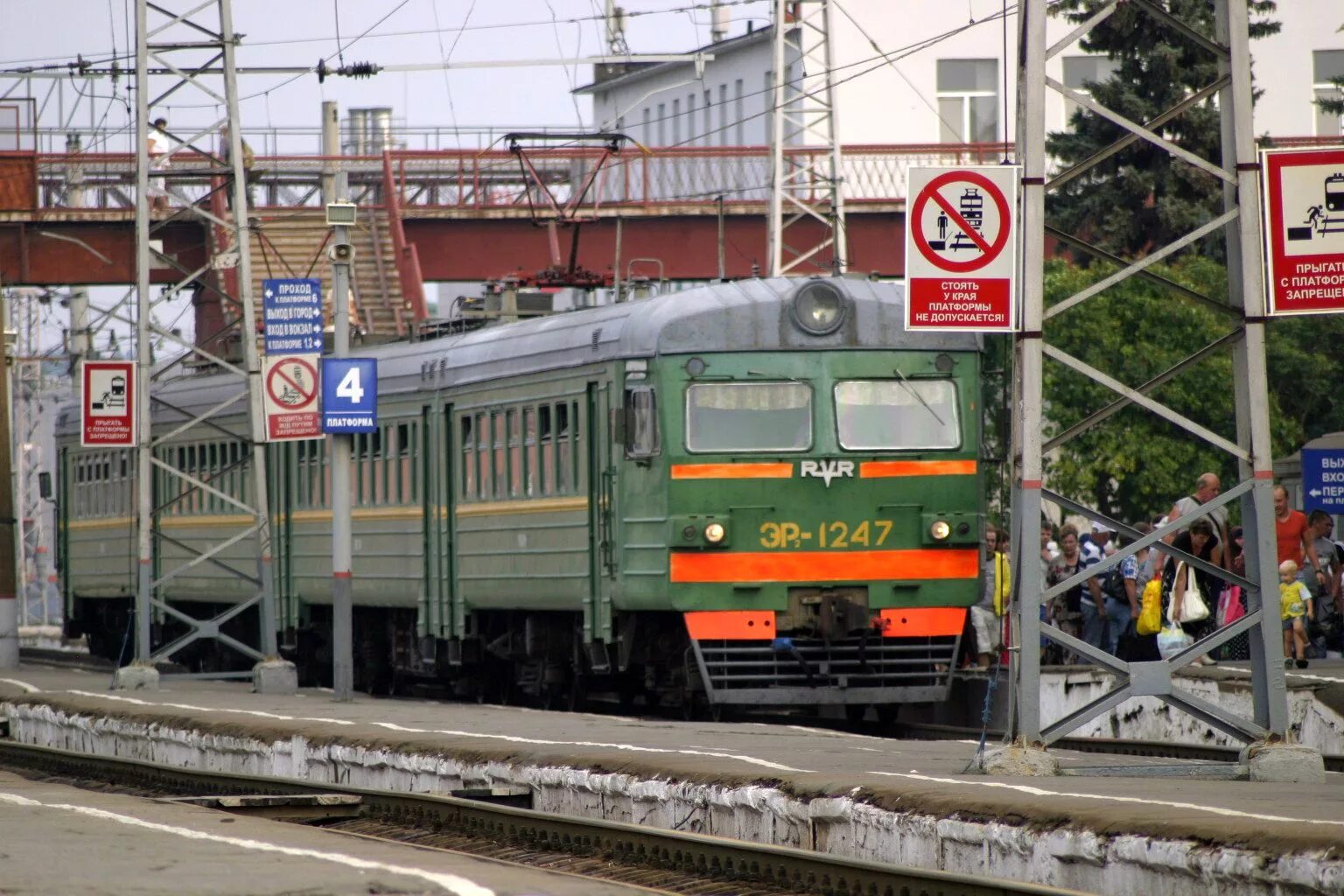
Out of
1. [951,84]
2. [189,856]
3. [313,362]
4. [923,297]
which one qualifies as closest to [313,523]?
[313,362]

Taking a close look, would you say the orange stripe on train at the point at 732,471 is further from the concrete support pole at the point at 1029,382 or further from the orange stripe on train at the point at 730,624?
the concrete support pole at the point at 1029,382

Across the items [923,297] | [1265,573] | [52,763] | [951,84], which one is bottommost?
[52,763]

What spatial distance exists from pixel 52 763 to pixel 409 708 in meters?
3.23

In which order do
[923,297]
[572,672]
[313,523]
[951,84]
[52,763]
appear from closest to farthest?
[923,297] < [52,763] < [572,672] < [313,523] < [951,84]

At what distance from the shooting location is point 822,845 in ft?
36.6

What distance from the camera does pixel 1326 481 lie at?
21.0 metres

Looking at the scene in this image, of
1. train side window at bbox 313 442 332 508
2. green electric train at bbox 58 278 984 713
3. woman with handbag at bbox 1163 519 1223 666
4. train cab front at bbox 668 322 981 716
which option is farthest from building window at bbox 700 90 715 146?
woman with handbag at bbox 1163 519 1223 666

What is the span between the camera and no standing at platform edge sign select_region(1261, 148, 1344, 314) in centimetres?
1202

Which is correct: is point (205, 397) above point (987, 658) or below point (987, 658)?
above

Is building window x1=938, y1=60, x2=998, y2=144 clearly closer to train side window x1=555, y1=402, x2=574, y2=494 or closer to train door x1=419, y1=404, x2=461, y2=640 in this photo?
Answer: train door x1=419, y1=404, x2=461, y2=640

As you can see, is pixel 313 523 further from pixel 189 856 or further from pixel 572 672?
pixel 189 856

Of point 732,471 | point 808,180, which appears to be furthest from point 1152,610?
point 808,180

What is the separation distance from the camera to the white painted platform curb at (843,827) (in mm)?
8625

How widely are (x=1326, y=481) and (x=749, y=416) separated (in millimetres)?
5093
